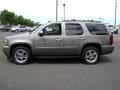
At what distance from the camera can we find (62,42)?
392 inches

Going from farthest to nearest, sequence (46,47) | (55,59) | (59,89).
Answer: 1. (55,59)
2. (46,47)
3. (59,89)

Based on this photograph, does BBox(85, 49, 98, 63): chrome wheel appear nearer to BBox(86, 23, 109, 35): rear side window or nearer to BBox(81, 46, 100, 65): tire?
BBox(81, 46, 100, 65): tire

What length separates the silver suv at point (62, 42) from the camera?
9891 millimetres

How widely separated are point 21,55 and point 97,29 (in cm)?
334

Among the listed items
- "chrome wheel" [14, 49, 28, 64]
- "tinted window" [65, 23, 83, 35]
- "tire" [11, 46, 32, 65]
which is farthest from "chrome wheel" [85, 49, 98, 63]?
"chrome wheel" [14, 49, 28, 64]

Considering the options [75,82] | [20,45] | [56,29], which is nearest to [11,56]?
[20,45]

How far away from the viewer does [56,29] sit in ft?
33.1

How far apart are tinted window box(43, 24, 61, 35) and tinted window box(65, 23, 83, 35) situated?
34 cm

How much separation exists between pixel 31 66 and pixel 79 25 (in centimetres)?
262

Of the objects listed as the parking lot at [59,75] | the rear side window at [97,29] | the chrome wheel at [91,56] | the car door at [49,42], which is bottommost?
the parking lot at [59,75]

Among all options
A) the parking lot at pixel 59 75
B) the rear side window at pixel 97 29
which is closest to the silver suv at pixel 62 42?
the rear side window at pixel 97 29

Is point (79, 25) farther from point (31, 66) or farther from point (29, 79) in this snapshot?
point (29, 79)

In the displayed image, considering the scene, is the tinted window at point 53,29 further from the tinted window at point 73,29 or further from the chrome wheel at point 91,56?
the chrome wheel at point 91,56

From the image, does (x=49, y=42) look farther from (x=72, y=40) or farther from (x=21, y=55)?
(x=21, y=55)
